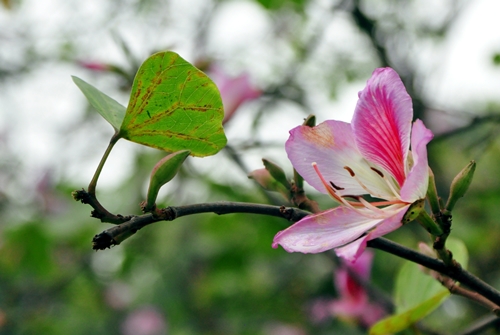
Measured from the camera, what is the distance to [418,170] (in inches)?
23.9

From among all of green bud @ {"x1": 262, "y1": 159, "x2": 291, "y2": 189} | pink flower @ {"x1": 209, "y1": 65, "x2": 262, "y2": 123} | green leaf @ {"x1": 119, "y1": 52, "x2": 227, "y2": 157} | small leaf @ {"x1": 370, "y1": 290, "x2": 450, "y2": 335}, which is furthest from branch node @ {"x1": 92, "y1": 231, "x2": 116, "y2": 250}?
pink flower @ {"x1": 209, "y1": 65, "x2": 262, "y2": 123}

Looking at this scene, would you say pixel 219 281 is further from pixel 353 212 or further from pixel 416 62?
pixel 353 212

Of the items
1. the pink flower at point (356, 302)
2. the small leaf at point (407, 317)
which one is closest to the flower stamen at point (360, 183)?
the small leaf at point (407, 317)

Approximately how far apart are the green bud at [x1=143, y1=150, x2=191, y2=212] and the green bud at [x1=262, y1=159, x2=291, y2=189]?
16 cm

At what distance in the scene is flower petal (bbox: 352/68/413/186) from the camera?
674mm

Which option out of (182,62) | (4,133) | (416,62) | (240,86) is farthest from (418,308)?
(4,133)

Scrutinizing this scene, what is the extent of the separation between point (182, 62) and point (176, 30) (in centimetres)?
330

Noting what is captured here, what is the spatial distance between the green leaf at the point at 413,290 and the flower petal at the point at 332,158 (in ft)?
0.77

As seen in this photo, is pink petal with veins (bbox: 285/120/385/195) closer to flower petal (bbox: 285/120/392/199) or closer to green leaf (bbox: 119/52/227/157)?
flower petal (bbox: 285/120/392/199)

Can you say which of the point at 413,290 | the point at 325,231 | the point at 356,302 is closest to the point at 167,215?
the point at 325,231

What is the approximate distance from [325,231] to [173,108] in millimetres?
242

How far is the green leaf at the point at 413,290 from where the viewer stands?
0.89 metres

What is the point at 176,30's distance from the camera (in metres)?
3.80

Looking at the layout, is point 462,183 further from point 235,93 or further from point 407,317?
point 235,93
